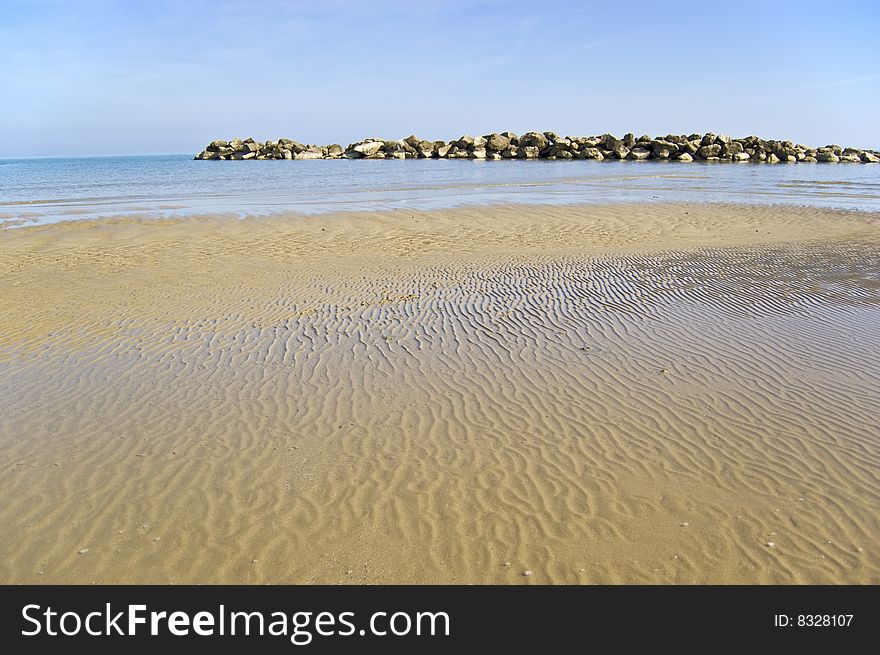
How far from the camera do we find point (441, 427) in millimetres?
5363

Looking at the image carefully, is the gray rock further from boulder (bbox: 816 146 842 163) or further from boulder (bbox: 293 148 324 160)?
boulder (bbox: 293 148 324 160)

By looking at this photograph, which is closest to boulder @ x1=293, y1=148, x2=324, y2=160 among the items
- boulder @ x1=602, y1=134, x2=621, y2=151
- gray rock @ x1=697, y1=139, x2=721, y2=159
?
boulder @ x1=602, y1=134, x2=621, y2=151

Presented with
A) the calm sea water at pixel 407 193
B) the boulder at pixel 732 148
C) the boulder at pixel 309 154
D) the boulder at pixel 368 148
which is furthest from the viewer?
the boulder at pixel 309 154

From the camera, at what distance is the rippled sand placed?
377 cm

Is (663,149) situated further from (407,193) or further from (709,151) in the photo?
(407,193)

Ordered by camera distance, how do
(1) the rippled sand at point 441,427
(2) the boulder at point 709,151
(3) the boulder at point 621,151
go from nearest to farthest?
(1) the rippled sand at point 441,427, (2) the boulder at point 709,151, (3) the boulder at point 621,151

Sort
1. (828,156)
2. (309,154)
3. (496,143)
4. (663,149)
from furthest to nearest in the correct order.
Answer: (309,154) < (496,143) < (663,149) < (828,156)

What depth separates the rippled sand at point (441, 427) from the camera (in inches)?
148

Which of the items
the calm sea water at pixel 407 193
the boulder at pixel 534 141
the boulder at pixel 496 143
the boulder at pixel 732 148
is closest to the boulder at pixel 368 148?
the boulder at pixel 496 143

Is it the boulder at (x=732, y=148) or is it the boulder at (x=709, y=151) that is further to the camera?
the boulder at (x=732, y=148)

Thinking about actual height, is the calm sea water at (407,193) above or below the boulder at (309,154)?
below

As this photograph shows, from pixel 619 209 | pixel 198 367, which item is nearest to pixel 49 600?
pixel 198 367

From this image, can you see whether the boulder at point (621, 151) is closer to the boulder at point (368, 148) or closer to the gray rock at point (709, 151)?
the gray rock at point (709, 151)

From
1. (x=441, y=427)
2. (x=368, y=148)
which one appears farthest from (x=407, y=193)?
(x=368, y=148)
